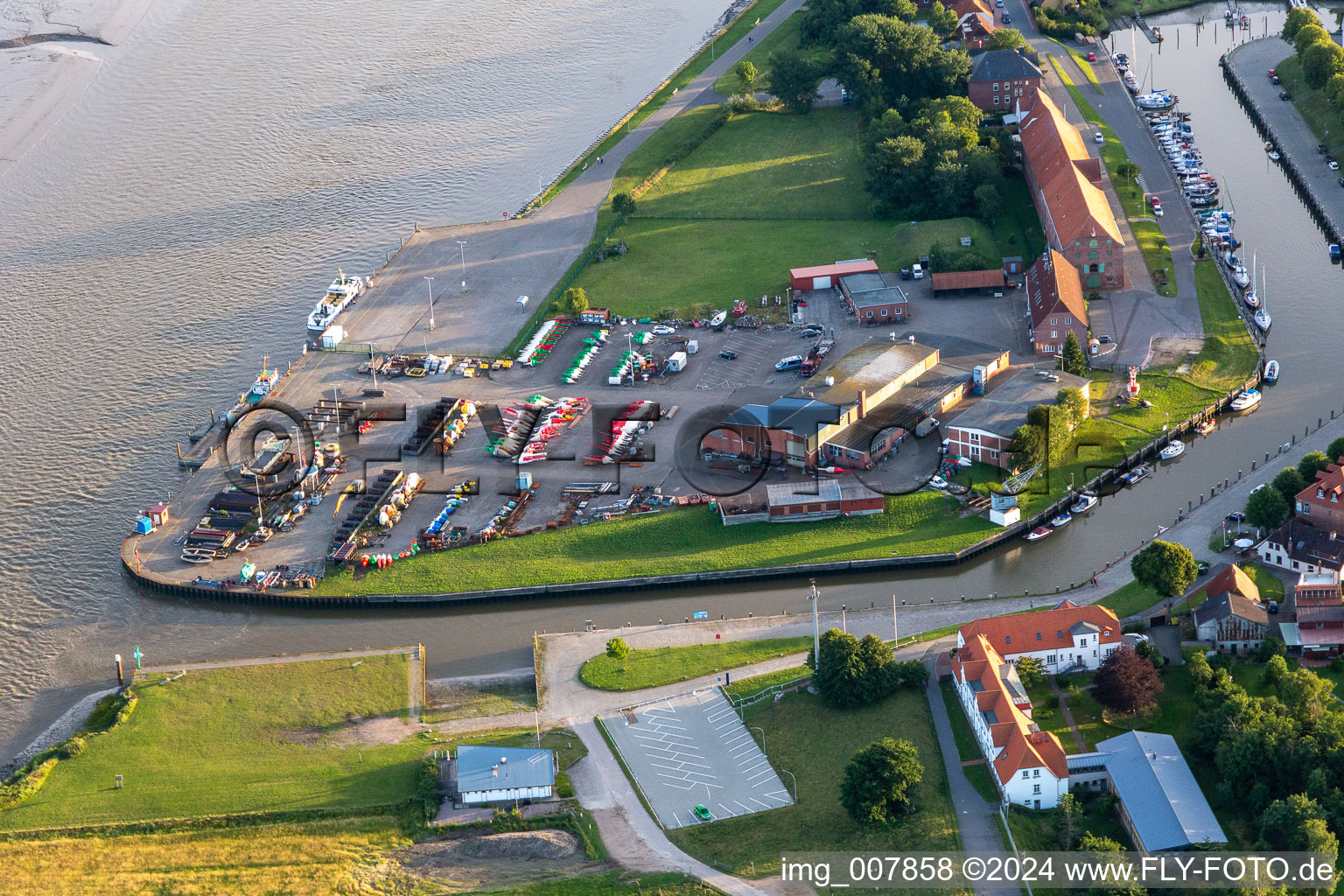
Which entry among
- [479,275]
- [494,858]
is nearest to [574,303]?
[479,275]

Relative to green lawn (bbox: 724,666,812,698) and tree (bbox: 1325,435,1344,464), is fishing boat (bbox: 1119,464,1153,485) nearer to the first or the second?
tree (bbox: 1325,435,1344,464)

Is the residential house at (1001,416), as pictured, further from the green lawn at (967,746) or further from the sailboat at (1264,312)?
the green lawn at (967,746)

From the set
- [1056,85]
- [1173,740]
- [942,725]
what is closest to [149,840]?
[942,725]

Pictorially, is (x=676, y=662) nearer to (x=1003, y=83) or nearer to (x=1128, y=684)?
(x=1128, y=684)

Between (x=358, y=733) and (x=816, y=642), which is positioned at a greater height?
(x=816, y=642)

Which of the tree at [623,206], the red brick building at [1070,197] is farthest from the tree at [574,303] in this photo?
the red brick building at [1070,197]

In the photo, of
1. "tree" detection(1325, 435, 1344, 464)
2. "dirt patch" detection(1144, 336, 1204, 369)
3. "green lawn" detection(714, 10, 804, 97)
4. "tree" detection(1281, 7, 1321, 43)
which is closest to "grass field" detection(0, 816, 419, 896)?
"tree" detection(1325, 435, 1344, 464)

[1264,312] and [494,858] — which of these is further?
[1264,312]
